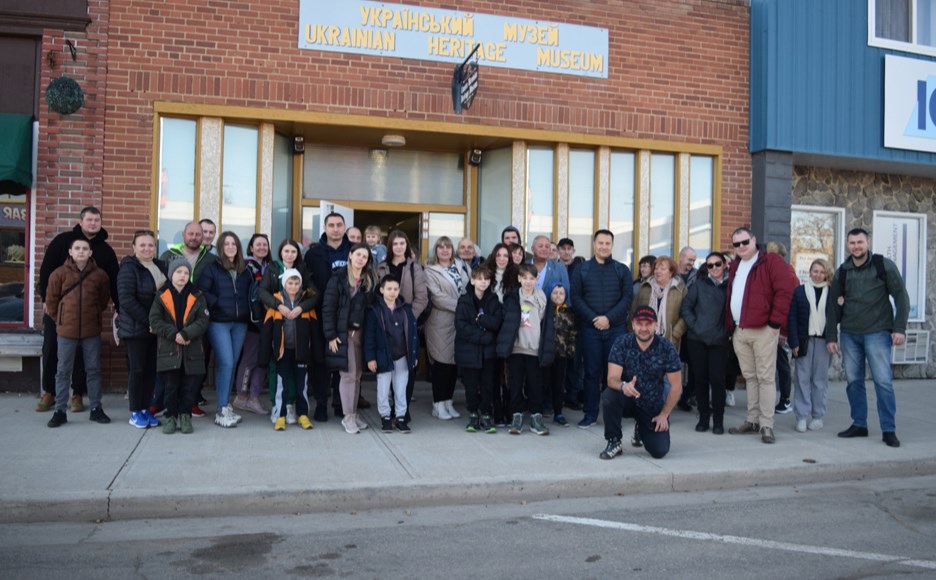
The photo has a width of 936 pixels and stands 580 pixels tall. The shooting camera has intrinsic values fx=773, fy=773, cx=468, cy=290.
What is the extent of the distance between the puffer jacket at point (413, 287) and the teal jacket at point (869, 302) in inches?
166

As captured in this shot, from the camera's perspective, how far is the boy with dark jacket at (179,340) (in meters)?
7.29

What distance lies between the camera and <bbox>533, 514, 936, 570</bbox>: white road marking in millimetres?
4734

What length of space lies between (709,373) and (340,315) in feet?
12.5

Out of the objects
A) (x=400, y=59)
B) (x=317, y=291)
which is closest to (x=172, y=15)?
(x=400, y=59)

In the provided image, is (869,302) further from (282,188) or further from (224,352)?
(282,188)

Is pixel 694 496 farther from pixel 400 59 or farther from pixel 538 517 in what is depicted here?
pixel 400 59

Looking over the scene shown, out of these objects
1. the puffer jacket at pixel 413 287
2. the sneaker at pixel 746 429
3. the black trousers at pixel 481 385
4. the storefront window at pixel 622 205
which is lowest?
the sneaker at pixel 746 429

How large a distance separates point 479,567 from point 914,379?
10898 millimetres

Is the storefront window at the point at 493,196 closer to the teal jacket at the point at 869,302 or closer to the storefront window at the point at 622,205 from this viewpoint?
the storefront window at the point at 622,205

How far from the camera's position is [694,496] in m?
6.26

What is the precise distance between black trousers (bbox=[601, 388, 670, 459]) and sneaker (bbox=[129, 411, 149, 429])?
Result: 4.42 m

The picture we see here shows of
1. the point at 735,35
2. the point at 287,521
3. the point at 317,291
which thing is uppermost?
the point at 735,35

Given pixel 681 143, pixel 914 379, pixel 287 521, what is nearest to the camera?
pixel 287 521

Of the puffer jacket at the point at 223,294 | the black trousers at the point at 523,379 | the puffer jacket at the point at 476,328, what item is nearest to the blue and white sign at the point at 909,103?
the black trousers at the point at 523,379
